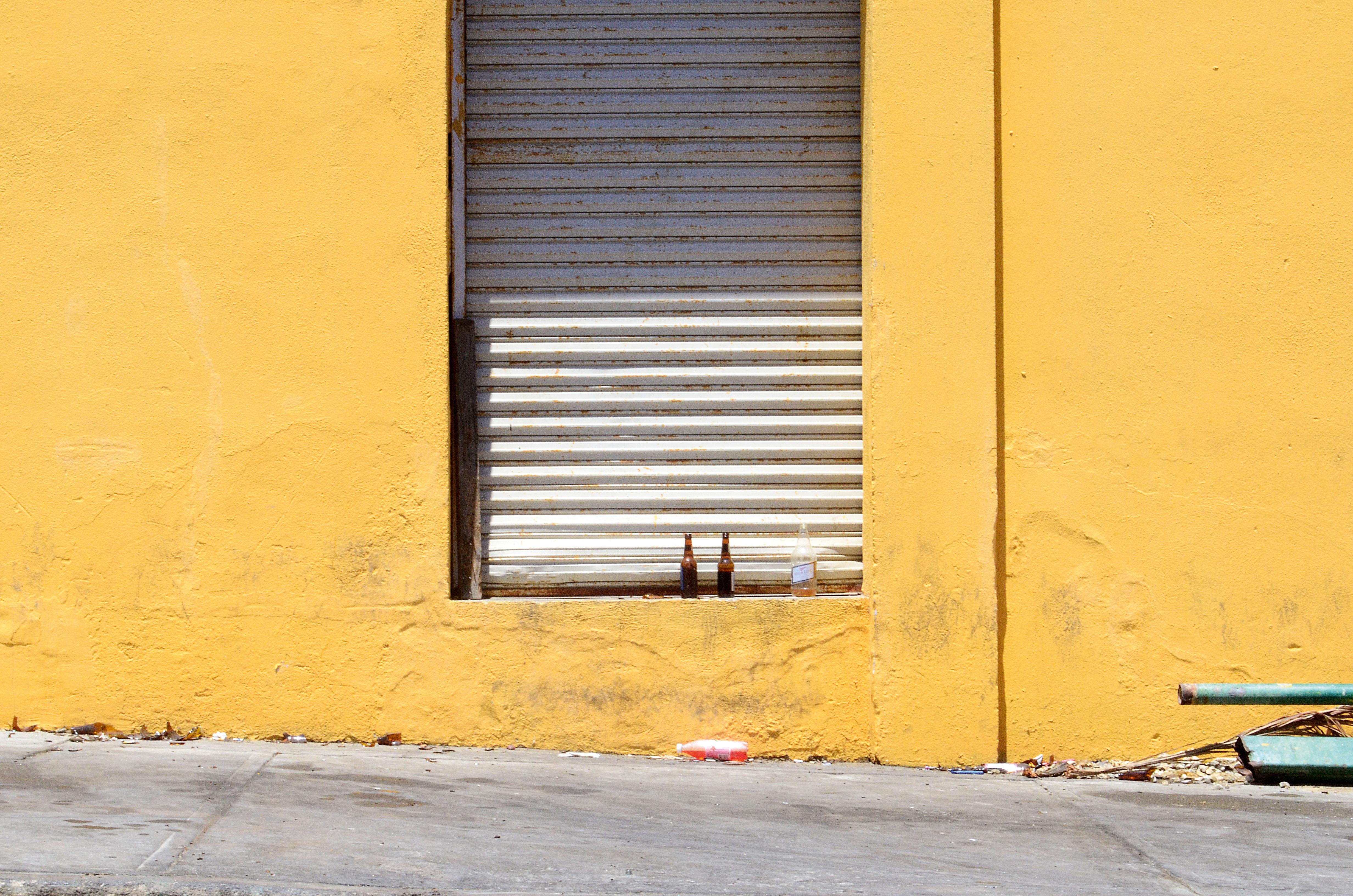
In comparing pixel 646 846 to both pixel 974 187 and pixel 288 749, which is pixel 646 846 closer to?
pixel 288 749

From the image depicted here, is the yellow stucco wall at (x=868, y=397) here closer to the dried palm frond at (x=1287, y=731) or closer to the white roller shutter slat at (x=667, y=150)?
the dried palm frond at (x=1287, y=731)

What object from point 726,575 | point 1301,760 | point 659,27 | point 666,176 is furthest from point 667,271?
point 1301,760

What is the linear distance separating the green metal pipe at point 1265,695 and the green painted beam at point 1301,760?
0.78 feet

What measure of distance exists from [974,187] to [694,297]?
1.36 metres

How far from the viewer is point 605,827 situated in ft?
13.8

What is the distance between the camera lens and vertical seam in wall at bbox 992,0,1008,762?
5418 mm

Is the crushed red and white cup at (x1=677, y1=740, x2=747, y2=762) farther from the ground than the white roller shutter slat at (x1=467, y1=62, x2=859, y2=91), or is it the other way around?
the white roller shutter slat at (x1=467, y1=62, x2=859, y2=91)

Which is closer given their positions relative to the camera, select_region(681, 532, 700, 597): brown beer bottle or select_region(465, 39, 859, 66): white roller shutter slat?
select_region(681, 532, 700, 597): brown beer bottle

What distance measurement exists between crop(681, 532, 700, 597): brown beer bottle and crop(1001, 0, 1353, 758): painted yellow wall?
4.58 ft

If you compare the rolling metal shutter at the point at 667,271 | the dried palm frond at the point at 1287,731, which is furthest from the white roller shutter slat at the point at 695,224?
the dried palm frond at the point at 1287,731

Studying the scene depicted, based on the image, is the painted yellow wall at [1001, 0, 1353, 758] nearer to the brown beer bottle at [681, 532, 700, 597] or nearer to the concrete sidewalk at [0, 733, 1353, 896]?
the concrete sidewalk at [0, 733, 1353, 896]

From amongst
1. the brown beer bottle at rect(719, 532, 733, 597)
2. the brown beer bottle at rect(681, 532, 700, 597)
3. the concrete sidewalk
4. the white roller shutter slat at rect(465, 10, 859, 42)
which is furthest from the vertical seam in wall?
the brown beer bottle at rect(681, 532, 700, 597)

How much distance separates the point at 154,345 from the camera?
545 cm

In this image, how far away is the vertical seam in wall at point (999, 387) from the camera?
542 cm
